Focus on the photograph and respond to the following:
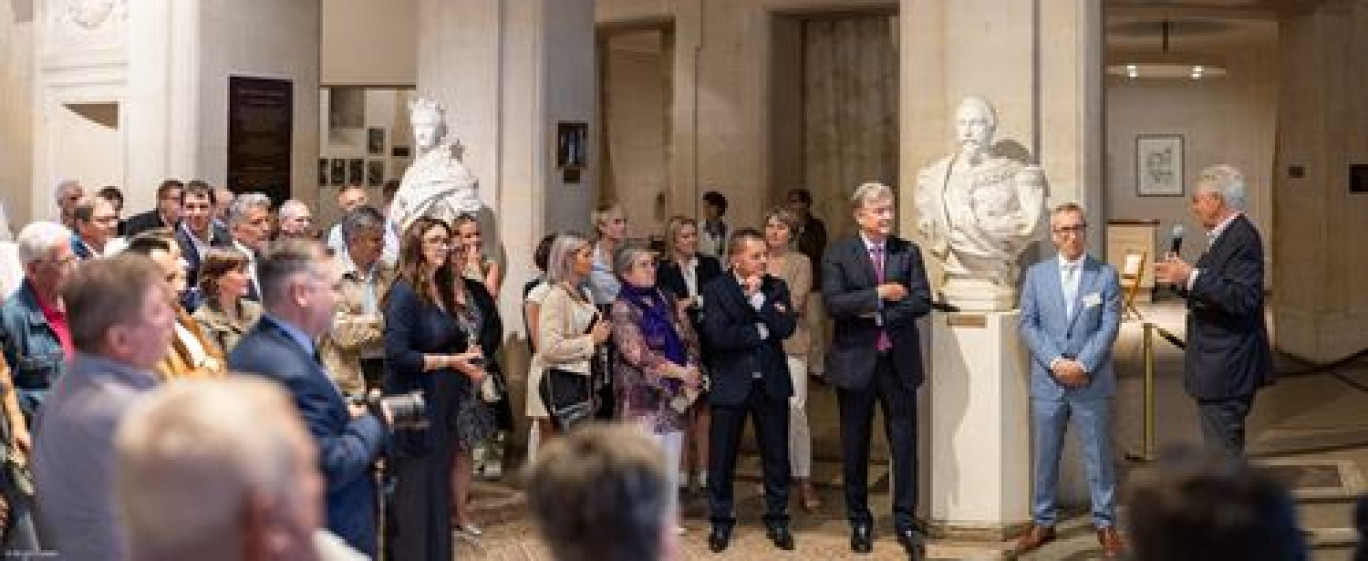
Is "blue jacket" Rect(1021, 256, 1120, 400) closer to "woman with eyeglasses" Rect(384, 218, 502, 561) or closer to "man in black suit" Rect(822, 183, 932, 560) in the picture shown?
"man in black suit" Rect(822, 183, 932, 560)

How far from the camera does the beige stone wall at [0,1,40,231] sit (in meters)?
12.5

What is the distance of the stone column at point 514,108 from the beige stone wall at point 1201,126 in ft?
49.2

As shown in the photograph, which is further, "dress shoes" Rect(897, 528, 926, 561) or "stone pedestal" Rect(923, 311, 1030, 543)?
"stone pedestal" Rect(923, 311, 1030, 543)

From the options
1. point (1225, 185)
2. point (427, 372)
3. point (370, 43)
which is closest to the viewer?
point (427, 372)

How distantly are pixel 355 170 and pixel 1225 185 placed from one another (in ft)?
36.8

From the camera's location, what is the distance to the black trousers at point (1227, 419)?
24.5 feet

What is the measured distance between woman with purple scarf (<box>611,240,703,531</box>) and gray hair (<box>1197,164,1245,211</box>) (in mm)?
2398

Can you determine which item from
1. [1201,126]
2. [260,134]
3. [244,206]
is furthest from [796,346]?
[1201,126]

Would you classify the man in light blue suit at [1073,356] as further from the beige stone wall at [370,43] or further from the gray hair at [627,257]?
the beige stone wall at [370,43]

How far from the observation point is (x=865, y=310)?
7.93m

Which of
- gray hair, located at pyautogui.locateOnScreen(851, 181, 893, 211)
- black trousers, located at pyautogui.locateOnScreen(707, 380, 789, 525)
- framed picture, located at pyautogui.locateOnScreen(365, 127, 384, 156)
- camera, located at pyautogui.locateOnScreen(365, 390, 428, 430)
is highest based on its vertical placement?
framed picture, located at pyautogui.locateOnScreen(365, 127, 384, 156)

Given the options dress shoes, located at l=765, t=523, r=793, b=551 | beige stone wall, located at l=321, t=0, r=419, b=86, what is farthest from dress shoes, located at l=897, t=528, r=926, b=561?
beige stone wall, located at l=321, t=0, r=419, b=86

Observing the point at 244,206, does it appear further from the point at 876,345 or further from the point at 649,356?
the point at 876,345

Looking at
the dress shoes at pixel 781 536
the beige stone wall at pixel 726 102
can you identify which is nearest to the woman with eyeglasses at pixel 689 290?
the dress shoes at pixel 781 536
